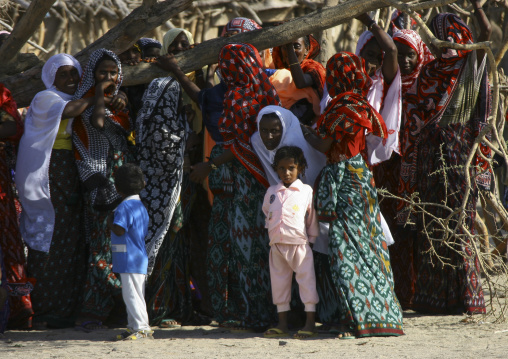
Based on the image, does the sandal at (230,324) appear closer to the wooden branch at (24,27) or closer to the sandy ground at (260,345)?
the sandy ground at (260,345)

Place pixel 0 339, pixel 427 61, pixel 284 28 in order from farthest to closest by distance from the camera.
Answer: pixel 427 61
pixel 284 28
pixel 0 339

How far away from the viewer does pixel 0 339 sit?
4.93m

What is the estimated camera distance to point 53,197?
5340 mm

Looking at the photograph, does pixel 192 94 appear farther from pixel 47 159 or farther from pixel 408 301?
pixel 408 301

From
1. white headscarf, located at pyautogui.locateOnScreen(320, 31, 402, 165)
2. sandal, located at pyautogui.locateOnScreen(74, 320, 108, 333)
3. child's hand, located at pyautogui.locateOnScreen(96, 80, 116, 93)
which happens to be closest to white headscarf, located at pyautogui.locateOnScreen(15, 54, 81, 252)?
child's hand, located at pyautogui.locateOnScreen(96, 80, 116, 93)

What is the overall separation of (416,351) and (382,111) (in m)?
2.00

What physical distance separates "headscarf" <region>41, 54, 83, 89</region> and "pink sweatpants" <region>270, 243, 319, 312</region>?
2012mm

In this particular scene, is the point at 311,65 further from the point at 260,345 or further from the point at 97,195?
the point at 260,345

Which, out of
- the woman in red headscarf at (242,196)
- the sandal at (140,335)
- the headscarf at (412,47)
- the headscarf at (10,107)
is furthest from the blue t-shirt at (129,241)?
the headscarf at (412,47)

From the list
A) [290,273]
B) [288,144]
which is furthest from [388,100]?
[290,273]

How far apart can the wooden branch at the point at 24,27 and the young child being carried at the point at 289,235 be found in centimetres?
215

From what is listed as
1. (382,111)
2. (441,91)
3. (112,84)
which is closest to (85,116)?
(112,84)

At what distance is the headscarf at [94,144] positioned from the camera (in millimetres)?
5309

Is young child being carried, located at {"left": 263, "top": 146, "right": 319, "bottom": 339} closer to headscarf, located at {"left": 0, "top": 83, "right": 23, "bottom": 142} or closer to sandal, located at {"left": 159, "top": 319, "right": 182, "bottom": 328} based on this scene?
sandal, located at {"left": 159, "top": 319, "right": 182, "bottom": 328}
